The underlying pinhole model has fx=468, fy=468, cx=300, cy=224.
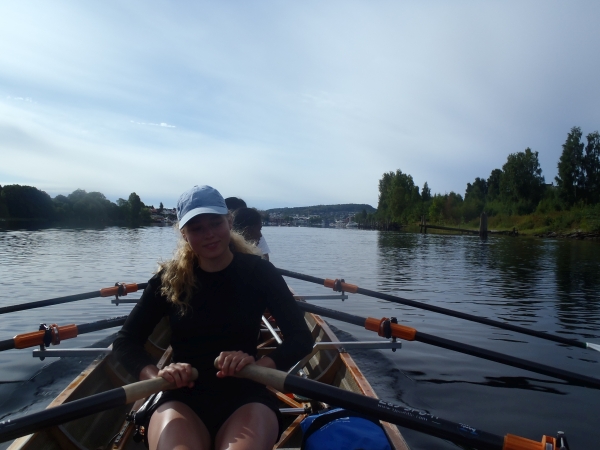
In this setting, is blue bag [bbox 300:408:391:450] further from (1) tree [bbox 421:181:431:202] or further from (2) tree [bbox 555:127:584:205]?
(1) tree [bbox 421:181:431:202]

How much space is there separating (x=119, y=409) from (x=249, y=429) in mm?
2651

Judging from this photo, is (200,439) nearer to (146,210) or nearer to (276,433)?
(276,433)

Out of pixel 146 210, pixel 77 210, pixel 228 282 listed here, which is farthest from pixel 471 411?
pixel 146 210

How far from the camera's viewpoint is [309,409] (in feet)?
13.7

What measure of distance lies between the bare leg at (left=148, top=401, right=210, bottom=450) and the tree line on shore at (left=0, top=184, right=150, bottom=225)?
298 feet

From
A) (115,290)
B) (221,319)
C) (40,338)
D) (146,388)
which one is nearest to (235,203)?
(115,290)

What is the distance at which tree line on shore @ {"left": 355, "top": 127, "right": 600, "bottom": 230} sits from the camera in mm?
55613

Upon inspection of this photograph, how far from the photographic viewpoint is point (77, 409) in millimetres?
2471

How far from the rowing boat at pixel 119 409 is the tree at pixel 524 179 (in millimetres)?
66738

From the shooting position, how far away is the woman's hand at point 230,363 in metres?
2.59

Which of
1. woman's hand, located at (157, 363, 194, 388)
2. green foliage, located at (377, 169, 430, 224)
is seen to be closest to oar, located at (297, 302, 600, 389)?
woman's hand, located at (157, 363, 194, 388)

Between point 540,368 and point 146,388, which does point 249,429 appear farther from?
point 540,368

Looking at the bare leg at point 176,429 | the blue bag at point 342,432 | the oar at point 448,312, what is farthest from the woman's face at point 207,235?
the oar at point 448,312

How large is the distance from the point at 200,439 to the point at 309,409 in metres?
1.86
